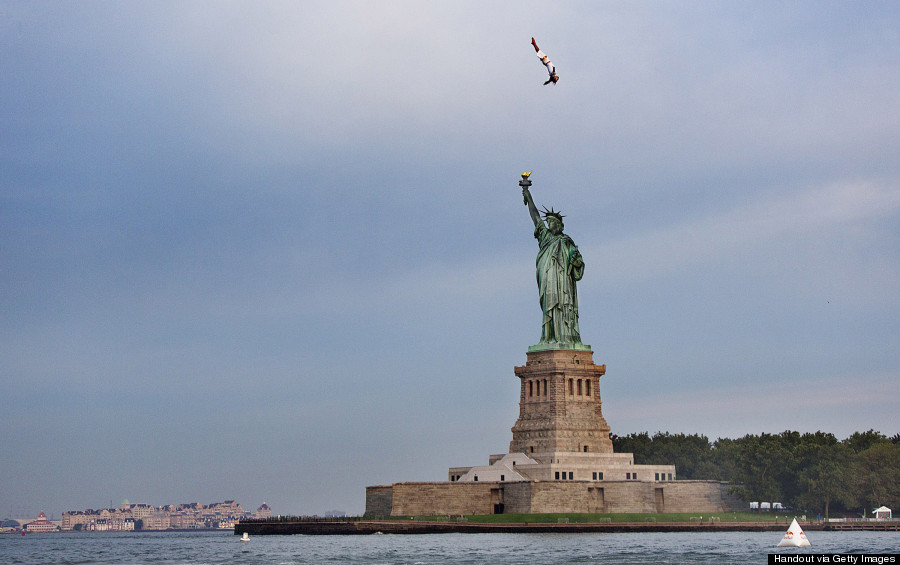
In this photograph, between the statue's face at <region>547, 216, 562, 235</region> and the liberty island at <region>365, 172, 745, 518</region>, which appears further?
the statue's face at <region>547, 216, 562, 235</region>

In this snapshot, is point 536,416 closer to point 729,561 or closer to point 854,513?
point 854,513

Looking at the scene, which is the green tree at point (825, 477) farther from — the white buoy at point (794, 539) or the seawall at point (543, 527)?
the white buoy at point (794, 539)

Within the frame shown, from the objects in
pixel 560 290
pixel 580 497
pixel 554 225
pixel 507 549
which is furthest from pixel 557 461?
pixel 507 549

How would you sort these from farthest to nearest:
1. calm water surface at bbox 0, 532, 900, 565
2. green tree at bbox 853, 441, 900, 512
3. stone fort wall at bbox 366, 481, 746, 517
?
green tree at bbox 853, 441, 900, 512, stone fort wall at bbox 366, 481, 746, 517, calm water surface at bbox 0, 532, 900, 565

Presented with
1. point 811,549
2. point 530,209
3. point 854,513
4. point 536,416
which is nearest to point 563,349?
point 536,416

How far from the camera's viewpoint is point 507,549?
91.6 metres

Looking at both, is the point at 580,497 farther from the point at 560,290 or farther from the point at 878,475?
the point at 878,475

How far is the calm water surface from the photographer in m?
82.6

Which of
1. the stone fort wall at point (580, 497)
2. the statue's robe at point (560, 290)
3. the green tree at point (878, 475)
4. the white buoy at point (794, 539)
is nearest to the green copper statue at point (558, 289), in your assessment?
the statue's robe at point (560, 290)

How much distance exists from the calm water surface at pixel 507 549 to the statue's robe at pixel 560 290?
82.3 feet

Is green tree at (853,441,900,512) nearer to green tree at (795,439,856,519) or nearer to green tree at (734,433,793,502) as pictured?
green tree at (795,439,856,519)

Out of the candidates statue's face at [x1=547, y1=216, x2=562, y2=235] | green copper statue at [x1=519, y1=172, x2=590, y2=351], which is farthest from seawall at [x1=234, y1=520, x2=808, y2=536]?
statue's face at [x1=547, y1=216, x2=562, y2=235]

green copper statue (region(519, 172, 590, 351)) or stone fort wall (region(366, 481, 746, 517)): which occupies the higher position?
green copper statue (region(519, 172, 590, 351))

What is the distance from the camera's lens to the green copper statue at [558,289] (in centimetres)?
12838
